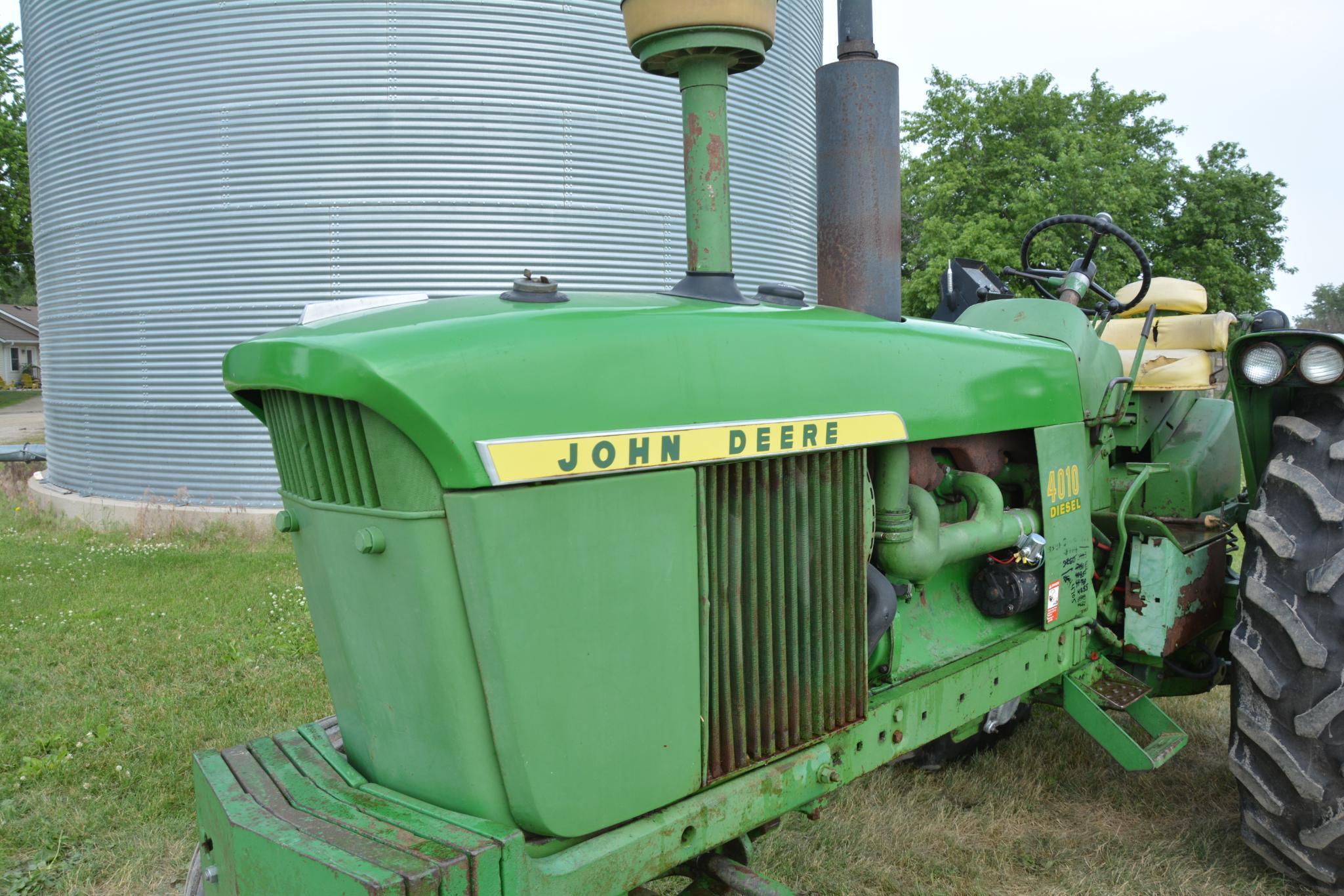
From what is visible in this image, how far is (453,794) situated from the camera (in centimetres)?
178

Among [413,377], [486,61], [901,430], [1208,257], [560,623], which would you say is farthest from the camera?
[1208,257]

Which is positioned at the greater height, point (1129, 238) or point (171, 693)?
point (1129, 238)

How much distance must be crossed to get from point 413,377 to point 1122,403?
98.0 inches

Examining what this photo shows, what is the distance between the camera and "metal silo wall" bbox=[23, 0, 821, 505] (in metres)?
8.35

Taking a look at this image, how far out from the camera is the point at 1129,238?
130 inches

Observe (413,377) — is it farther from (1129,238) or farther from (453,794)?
(1129,238)

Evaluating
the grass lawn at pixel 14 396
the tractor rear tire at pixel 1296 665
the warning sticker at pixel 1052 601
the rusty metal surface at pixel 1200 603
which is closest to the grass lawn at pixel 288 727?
the tractor rear tire at pixel 1296 665

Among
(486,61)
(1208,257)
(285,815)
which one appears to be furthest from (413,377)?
(1208,257)

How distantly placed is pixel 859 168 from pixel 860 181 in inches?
1.6

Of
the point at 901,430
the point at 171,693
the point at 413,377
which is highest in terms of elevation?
the point at 413,377

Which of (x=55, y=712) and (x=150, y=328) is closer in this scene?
(x=55, y=712)

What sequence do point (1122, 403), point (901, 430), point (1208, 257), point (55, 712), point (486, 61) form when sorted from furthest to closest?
point (1208, 257), point (486, 61), point (55, 712), point (1122, 403), point (901, 430)

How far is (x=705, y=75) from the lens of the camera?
2174mm

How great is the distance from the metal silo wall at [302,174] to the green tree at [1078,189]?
1437 centimetres
